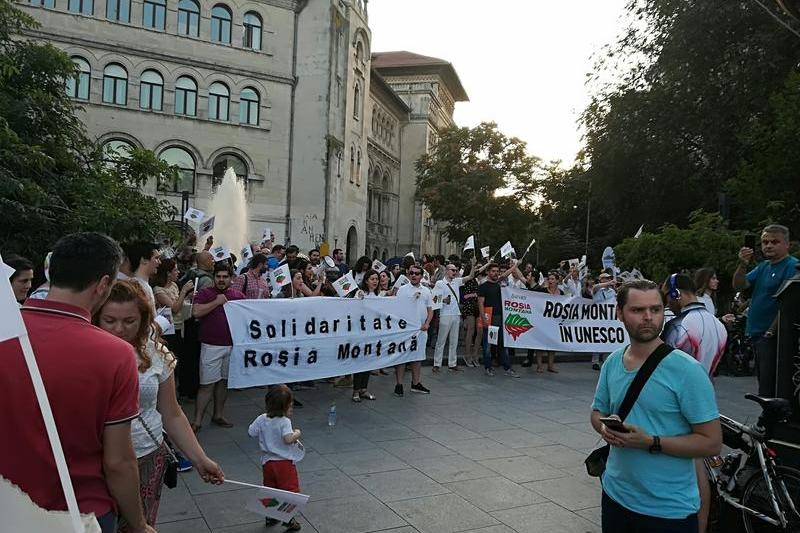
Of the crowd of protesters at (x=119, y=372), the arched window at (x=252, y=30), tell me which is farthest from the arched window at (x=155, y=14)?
the crowd of protesters at (x=119, y=372)

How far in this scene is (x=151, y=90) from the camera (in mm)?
34000

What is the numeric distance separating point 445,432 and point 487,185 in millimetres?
37676

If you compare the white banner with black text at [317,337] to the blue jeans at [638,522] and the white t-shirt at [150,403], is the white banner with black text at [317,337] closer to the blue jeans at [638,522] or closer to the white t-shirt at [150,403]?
the white t-shirt at [150,403]

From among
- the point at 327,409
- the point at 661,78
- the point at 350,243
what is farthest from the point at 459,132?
the point at 327,409

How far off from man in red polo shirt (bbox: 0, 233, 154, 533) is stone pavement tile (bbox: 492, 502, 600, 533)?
3.47m

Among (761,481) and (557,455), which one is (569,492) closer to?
(557,455)

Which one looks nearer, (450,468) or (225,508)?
(225,508)

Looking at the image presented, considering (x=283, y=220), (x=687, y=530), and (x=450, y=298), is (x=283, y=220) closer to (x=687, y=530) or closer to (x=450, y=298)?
(x=450, y=298)

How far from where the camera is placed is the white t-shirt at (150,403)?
3.41 metres

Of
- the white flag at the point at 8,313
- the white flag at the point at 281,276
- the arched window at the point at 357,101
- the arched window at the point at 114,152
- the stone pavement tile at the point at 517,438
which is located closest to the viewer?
the white flag at the point at 8,313

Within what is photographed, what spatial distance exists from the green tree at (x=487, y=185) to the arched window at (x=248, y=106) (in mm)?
14138

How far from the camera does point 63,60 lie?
43.6 ft

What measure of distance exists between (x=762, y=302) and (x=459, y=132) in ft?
130

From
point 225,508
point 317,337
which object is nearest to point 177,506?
point 225,508
